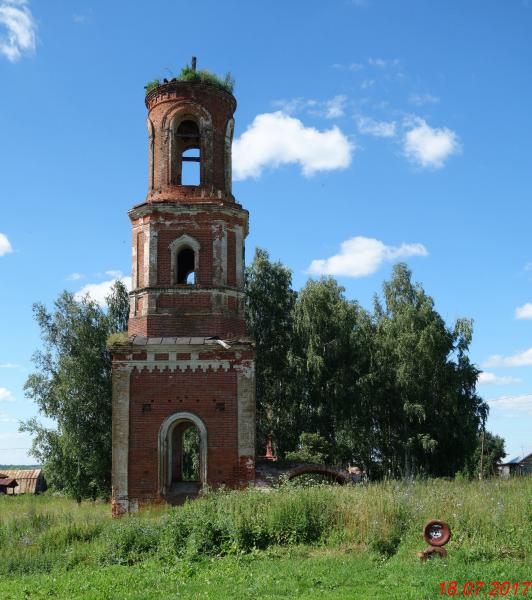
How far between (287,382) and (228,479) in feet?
39.8

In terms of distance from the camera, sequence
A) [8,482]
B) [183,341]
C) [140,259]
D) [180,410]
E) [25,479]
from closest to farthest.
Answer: [180,410]
[183,341]
[140,259]
[8,482]
[25,479]

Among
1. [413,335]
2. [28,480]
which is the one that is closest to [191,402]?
[413,335]

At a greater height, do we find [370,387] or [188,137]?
[188,137]

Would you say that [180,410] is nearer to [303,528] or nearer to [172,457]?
[172,457]

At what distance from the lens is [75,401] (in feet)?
85.8

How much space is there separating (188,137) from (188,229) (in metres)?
2.80

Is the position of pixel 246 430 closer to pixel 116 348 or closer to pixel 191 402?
pixel 191 402

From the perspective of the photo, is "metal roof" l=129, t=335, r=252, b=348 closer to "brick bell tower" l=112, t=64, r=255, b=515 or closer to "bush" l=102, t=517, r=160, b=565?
"brick bell tower" l=112, t=64, r=255, b=515

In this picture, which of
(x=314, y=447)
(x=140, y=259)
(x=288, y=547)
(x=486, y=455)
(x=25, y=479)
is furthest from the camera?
(x=25, y=479)

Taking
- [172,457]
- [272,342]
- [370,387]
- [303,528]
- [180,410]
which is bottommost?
[303,528]

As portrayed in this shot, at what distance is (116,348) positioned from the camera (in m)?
16.3

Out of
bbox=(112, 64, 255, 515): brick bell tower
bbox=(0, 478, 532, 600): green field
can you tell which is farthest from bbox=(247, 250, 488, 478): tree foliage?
bbox=(0, 478, 532, 600): green field

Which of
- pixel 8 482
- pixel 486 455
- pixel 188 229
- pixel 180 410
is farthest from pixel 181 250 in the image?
pixel 8 482

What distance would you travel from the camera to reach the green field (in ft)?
27.5
